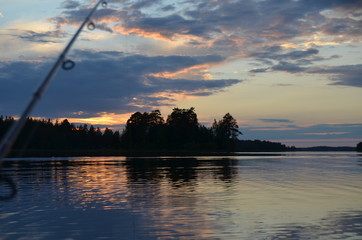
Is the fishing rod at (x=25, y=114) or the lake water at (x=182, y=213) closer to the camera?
the fishing rod at (x=25, y=114)

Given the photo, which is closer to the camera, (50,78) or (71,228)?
(50,78)

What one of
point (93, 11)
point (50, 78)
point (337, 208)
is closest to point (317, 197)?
point (337, 208)

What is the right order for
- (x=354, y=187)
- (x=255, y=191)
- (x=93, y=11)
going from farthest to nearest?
1. (x=354, y=187)
2. (x=255, y=191)
3. (x=93, y=11)

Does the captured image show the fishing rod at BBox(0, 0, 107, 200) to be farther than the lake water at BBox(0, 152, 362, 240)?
No

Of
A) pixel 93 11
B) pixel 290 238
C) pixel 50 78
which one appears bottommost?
pixel 290 238

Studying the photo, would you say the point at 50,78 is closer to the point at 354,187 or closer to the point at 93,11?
the point at 93,11

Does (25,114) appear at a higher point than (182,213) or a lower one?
higher

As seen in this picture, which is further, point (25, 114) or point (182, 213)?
point (182, 213)

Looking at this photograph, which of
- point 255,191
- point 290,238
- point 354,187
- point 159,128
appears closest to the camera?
point 290,238

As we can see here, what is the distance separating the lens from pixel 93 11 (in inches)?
323

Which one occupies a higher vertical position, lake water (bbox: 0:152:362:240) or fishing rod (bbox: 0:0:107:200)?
fishing rod (bbox: 0:0:107:200)

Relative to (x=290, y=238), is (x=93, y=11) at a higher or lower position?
higher

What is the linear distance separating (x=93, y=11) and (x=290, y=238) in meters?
11.2

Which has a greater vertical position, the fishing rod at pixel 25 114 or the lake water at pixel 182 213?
the fishing rod at pixel 25 114
